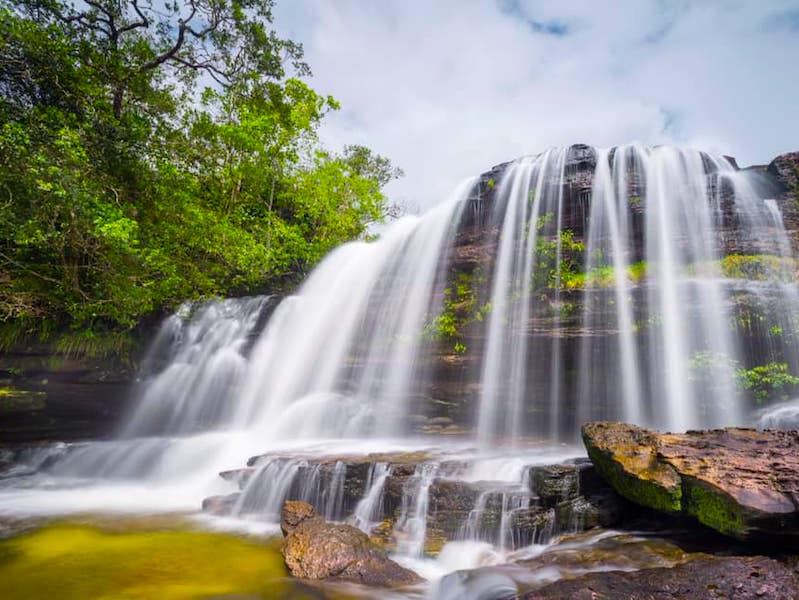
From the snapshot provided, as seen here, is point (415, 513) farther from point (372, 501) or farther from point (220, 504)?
point (220, 504)

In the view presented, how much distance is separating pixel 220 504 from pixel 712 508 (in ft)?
21.8

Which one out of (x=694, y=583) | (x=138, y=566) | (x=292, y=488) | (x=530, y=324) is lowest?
(x=138, y=566)

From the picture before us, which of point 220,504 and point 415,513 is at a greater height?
point 415,513

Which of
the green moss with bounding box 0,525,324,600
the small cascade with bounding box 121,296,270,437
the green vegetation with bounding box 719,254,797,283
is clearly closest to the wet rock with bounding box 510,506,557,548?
the green moss with bounding box 0,525,324,600

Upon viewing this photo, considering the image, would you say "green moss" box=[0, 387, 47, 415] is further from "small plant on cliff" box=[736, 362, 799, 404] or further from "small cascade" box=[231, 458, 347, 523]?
"small plant on cliff" box=[736, 362, 799, 404]

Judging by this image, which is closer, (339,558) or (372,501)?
(339,558)

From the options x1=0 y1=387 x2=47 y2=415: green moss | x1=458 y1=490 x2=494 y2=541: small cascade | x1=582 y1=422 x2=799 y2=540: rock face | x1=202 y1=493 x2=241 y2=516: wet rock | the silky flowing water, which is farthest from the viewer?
x1=0 y1=387 x2=47 y2=415: green moss

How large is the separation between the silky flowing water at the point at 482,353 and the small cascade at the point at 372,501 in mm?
48

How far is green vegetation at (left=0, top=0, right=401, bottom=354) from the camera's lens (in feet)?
27.5

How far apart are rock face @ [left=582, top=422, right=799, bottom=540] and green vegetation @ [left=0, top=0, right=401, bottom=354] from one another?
30.5 ft

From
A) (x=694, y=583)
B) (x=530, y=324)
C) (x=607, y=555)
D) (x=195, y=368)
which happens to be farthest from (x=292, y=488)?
(x=195, y=368)

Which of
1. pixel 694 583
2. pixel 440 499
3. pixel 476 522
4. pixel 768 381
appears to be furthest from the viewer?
pixel 768 381

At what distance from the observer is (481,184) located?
14.1m

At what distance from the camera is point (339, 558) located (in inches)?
175
